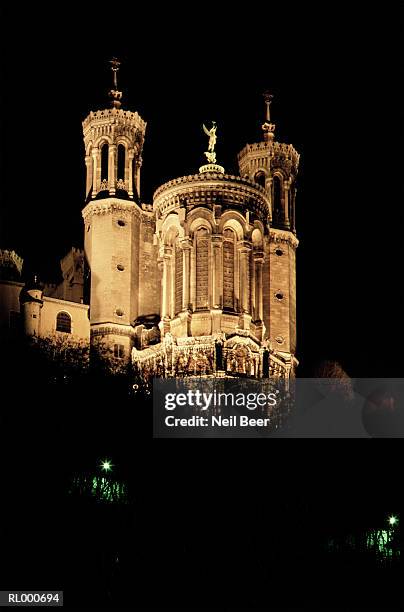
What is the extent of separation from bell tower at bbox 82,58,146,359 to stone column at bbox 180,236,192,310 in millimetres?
3969

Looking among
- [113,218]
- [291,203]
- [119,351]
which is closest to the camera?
[119,351]

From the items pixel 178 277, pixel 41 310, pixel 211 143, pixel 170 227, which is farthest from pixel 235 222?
pixel 41 310

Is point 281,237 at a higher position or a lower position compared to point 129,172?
lower

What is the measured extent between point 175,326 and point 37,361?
9.90 meters

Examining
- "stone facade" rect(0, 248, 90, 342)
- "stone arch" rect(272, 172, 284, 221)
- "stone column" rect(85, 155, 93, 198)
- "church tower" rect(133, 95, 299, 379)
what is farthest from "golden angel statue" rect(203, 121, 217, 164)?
"stone facade" rect(0, 248, 90, 342)

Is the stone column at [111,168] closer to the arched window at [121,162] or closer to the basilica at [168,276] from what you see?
the basilica at [168,276]

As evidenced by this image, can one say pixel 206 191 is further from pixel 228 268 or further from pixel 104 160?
pixel 104 160

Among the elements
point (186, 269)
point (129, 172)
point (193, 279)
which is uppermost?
point (129, 172)

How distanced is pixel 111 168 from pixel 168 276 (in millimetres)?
7402

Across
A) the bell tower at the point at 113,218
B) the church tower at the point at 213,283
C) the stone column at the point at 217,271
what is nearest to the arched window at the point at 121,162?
the bell tower at the point at 113,218

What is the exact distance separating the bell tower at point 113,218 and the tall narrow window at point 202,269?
452 cm

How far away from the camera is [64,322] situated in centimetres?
7669

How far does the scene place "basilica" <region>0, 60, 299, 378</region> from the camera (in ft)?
243

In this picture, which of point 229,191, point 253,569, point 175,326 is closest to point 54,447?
point 253,569
